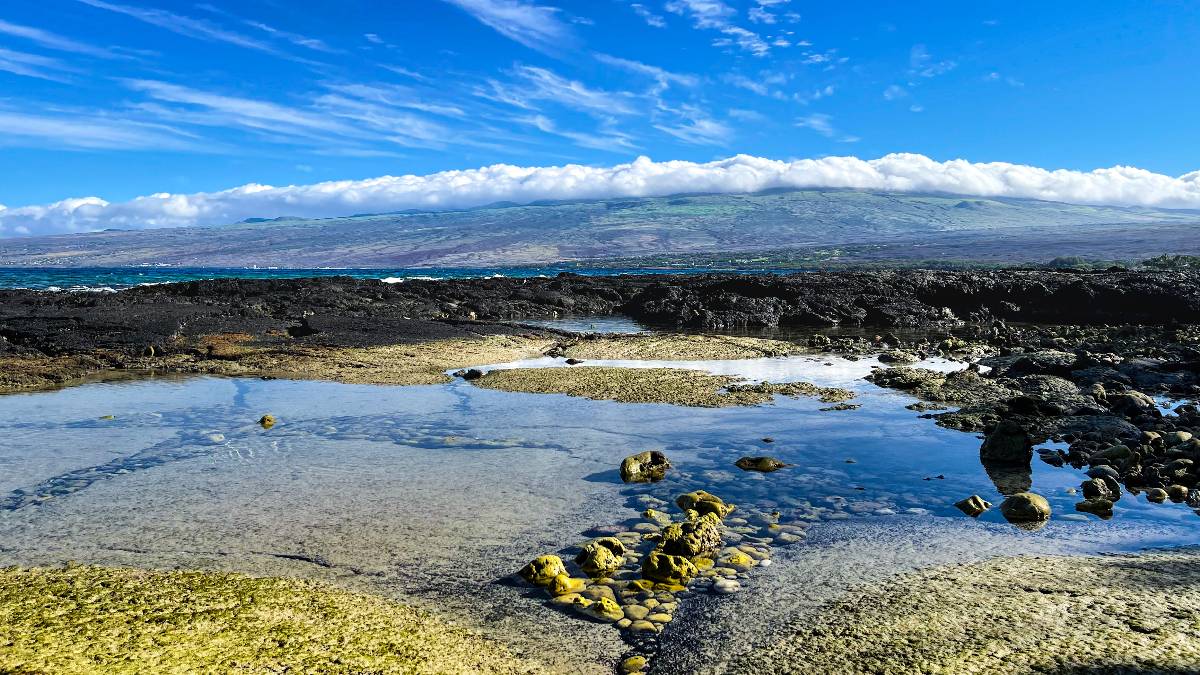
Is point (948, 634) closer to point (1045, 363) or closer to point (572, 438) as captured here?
point (572, 438)

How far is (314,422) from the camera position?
48.3 ft

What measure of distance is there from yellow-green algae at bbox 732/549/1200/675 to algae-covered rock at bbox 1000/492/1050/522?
1444 mm

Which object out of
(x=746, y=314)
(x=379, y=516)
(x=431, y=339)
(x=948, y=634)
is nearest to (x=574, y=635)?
(x=948, y=634)

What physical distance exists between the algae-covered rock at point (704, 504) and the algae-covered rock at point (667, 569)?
5.96ft

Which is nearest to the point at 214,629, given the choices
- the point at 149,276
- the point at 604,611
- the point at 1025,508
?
the point at 604,611

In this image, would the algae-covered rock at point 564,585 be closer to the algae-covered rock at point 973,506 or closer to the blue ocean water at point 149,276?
the algae-covered rock at point 973,506

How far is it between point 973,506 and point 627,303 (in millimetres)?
38244

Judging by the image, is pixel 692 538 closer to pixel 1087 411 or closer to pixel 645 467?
pixel 645 467

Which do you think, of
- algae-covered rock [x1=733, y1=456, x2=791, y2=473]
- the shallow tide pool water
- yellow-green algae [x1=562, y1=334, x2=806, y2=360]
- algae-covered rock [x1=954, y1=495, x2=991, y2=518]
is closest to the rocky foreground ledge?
yellow-green algae [x1=562, y1=334, x2=806, y2=360]

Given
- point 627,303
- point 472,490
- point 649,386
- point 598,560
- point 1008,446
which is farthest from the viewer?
point 627,303

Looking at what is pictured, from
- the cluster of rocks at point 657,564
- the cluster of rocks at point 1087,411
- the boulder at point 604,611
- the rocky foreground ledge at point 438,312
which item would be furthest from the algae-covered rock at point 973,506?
the rocky foreground ledge at point 438,312

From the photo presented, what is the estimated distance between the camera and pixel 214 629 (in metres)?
5.94

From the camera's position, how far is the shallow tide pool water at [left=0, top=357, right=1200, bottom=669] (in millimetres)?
7578

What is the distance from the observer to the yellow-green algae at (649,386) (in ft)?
56.6
